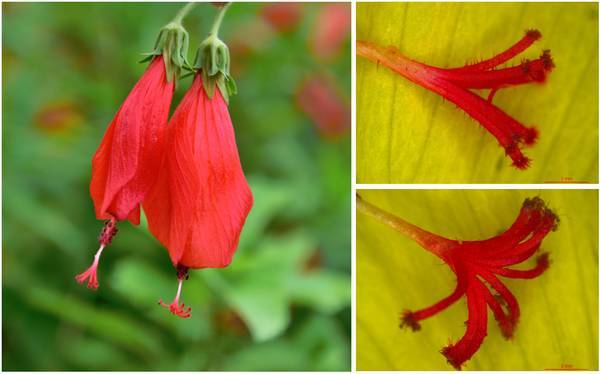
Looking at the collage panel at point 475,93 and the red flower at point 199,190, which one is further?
the collage panel at point 475,93

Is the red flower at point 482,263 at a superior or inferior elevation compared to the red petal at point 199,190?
inferior

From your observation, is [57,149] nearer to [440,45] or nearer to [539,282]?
[440,45]

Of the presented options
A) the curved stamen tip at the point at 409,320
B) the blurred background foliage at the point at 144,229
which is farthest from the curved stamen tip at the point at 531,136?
the blurred background foliage at the point at 144,229

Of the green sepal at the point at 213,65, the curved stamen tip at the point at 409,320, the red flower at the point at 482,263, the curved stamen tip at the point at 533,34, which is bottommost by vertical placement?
the curved stamen tip at the point at 409,320

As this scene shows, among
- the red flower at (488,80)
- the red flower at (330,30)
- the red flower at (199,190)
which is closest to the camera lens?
the red flower at (199,190)

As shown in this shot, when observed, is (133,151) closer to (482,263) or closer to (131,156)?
(131,156)

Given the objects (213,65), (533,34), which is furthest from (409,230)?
(213,65)

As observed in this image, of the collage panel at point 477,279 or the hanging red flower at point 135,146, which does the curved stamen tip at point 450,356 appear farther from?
the hanging red flower at point 135,146
